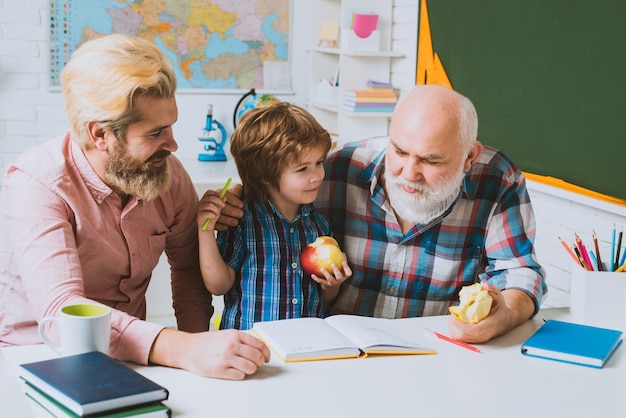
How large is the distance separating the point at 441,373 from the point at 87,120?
3.13ft

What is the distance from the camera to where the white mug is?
1.42 metres

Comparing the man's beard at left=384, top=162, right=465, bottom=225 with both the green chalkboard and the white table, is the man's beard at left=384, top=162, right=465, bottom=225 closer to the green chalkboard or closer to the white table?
the white table

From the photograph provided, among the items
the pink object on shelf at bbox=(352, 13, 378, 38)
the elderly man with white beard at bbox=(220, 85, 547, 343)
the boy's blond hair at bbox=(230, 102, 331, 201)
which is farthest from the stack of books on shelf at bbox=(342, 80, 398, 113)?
the boy's blond hair at bbox=(230, 102, 331, 201)

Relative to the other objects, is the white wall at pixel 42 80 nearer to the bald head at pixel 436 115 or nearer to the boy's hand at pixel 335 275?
the bald head at pixel 436 115

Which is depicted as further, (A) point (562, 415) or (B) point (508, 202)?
(B) point (508, 202)

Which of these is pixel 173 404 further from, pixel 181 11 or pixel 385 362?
pixel 181 11

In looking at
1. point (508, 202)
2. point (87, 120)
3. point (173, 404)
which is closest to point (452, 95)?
point (508, 202)

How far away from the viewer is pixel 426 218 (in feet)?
6.90

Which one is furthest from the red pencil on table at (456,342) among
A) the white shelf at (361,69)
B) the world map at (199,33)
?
the world map at (199,33)

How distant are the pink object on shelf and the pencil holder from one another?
2.67 metres

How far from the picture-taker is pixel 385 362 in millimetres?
1620

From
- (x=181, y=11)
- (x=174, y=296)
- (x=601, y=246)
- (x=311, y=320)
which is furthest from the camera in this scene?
(x=181, y=11)

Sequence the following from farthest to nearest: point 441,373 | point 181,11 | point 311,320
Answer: point 181,11
point 311,320
point 441,373

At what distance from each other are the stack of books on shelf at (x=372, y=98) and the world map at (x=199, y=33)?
0.79 meters
